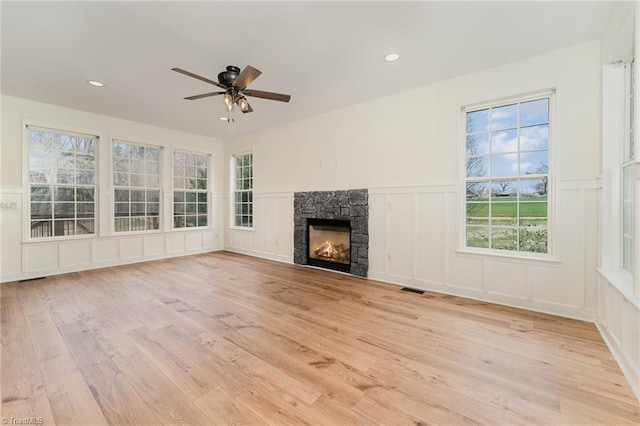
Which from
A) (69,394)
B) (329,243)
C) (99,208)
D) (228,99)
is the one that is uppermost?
(228,99)

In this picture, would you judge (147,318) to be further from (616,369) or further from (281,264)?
(616,369)

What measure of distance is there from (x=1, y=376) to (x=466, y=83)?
17.3 ft

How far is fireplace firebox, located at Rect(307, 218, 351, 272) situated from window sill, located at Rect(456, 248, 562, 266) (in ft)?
6.04

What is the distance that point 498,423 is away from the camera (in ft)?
4.72

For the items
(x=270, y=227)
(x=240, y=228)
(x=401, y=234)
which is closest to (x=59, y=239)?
(x=240, y=228)

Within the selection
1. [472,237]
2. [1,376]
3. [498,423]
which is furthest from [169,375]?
[472,237]

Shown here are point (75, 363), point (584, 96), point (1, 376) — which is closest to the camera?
point (1, 376)

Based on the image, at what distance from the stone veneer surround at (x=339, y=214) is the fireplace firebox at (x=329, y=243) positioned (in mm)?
102

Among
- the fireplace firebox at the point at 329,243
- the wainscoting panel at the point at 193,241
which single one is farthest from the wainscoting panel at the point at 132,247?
the fireplace firebox at the point at 329,243

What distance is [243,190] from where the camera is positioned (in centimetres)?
655

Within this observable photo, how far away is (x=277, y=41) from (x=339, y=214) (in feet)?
9.12

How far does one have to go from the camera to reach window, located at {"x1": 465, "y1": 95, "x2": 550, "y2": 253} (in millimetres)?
3033

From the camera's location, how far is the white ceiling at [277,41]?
88.8 inches

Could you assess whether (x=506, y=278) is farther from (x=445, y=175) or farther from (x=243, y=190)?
(x=243, y=190)
